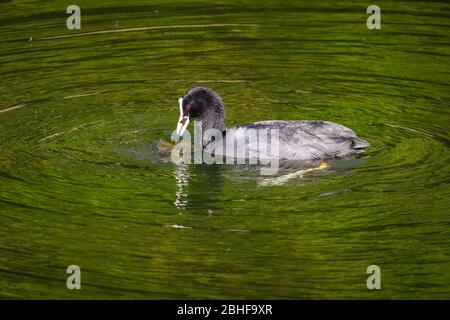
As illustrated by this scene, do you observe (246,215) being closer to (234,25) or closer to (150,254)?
(150,254)

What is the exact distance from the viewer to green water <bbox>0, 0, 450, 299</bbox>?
8797 mm

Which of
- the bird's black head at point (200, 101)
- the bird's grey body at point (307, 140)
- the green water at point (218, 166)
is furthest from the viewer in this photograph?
the bird's black head at point (200, 101)

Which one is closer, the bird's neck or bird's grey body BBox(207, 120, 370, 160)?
bird's grey body BBox(207, 120, 370, 160)

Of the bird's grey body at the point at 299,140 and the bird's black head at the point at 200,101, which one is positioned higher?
the bird's black head at the point at 200,101

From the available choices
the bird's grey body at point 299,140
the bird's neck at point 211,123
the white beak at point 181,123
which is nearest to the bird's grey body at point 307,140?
the bird's grey body at point 299,140

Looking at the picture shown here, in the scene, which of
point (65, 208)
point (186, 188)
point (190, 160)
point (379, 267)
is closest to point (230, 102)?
point (190, 160)

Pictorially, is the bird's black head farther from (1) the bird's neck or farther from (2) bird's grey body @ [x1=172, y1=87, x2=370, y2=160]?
(2) bird's grey body @ [x1=172, y1=87, x2=370, y2=160]

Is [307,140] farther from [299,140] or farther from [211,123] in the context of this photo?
[211,123]

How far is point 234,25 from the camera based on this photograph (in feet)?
53.1

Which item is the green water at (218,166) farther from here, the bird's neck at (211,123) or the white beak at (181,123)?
the bird's neck at (211,123)

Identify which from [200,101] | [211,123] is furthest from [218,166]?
[200,101]

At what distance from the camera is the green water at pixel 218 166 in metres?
8.80

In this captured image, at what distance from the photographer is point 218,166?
11.1 m

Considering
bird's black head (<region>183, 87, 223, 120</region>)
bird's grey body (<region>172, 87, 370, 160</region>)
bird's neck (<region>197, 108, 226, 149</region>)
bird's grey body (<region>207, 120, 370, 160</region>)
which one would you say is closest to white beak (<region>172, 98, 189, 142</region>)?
bird's black head (<region>183, 87, 223, 120</region>)
